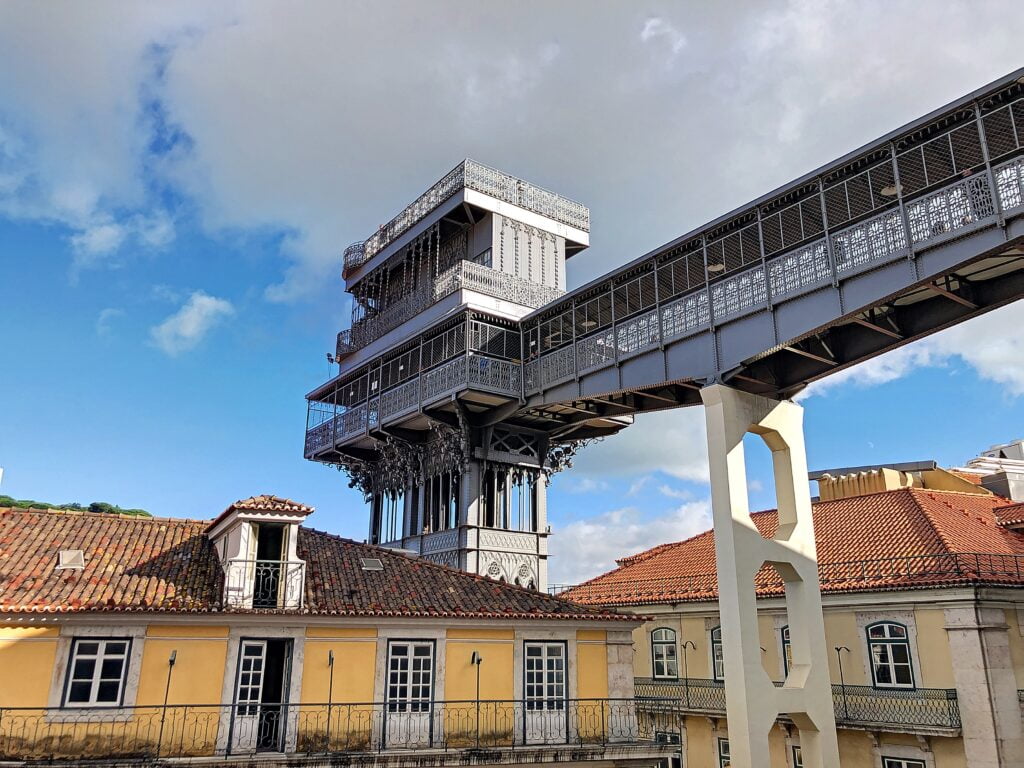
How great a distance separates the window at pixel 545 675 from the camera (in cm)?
1862

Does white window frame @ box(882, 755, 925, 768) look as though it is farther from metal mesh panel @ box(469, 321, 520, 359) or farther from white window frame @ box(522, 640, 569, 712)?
metal mesh panel @ box(469, 321, 520, 359)

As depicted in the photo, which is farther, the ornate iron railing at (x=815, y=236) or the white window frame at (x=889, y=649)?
the white window frame at (x=889, y=649)

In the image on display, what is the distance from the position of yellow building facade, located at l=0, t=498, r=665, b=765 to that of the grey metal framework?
7.82m

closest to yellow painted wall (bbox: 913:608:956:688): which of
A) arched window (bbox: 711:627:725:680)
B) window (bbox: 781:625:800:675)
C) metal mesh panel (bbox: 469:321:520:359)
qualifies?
window (bbox: 781:625:800:675)

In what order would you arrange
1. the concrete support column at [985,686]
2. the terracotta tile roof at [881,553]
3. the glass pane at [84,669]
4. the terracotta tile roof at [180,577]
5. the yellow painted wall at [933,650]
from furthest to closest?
the terracotta tile roof at [881,553] → the yellow painted wall at [933,650] → the concrete support column at [985,686] → the terracotta tile roof at [180,577] → the glass pane at [84,669]

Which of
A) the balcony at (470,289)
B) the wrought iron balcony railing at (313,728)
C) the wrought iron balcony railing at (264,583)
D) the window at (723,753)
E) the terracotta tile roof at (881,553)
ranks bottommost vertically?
the window at (723,753)

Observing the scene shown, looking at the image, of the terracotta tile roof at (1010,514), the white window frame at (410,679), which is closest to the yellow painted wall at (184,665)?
the white window frame at (410,679)

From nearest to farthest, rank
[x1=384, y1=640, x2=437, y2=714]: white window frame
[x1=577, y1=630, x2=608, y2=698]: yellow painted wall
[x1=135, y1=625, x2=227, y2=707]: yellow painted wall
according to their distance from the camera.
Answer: [x1=135, y1=625, x2=227, y2=707]: yellow painted wall < [x1=384, y1=640, x2=437, y2=714]: white window frame < [x1=577, y1=630, x2=608, y2=698]: yellow painted wall

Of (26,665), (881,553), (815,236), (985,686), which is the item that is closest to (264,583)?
(26,665)

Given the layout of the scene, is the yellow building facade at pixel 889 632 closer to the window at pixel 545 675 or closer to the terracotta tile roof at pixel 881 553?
the terracotta tile roof at pixel 881 553

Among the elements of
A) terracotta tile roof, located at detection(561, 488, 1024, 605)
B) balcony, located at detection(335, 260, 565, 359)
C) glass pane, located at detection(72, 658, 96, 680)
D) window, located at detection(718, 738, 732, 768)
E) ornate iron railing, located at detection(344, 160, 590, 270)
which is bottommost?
window, located at detection(718, 738, 732, 768)

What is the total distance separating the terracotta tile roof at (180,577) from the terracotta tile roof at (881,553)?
340 inches

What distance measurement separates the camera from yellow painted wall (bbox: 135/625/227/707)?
52.4 feet

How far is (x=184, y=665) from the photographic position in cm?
1627
